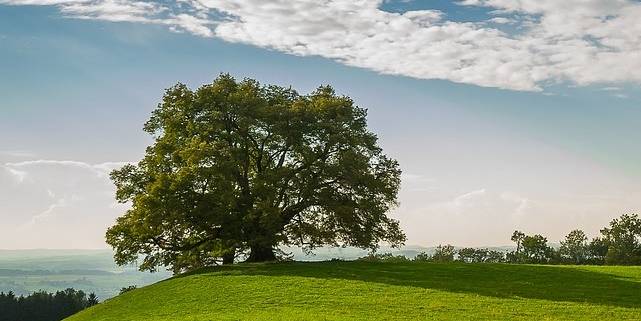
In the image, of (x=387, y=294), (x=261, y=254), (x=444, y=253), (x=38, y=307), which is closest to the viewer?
(x=387, y=294)

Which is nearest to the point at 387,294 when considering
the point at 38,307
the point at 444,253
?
the point at 444,253

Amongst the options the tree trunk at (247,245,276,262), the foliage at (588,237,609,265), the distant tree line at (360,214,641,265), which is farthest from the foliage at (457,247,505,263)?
the tree trunk at (247,245,276,262)

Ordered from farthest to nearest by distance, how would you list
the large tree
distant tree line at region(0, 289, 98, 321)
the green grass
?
distant tree line at region(0, 289, 98, 321)
the large tree
the green grass

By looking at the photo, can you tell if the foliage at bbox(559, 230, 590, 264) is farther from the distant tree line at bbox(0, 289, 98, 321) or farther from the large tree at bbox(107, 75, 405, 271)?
the distant tree line at bbox(0, 289, 98, 321)

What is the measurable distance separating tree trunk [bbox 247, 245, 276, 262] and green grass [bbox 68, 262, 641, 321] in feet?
15.1

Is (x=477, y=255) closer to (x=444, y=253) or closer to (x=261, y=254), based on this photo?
(x=444, y=253)

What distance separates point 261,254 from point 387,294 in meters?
21.1

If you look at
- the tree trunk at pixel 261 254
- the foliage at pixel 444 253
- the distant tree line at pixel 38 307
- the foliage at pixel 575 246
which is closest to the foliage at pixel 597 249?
the foliage at pixel 575 246

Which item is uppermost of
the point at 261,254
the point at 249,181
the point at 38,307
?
the point at 249,181

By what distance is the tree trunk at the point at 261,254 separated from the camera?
5419cm

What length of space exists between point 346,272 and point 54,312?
8528 cm

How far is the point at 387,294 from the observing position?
35406mm

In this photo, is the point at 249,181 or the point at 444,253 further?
the point at 444,253

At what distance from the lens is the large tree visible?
51.2m
